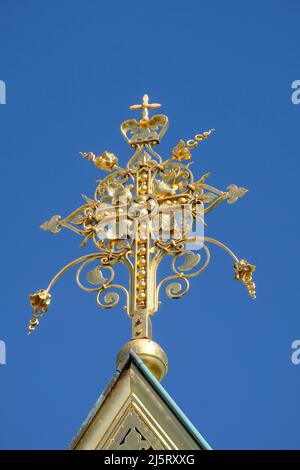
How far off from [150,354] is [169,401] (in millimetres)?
763

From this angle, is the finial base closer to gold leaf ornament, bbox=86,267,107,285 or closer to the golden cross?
gold leaf ornament, bbox=86,267,107,285

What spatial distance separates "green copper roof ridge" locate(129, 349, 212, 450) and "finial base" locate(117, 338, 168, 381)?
0.27m

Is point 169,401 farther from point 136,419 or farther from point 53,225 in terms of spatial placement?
point 53,225

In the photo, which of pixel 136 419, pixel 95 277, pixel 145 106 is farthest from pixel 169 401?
pixel 145 106

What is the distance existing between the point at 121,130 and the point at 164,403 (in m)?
2.97

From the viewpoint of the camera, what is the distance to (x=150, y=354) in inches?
546

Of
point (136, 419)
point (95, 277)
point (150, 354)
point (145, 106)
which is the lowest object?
point (136, 419)

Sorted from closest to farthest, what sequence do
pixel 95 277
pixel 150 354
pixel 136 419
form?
pixel 136 419
pixel 150 354
pixel 95 277

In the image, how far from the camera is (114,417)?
13219 mm

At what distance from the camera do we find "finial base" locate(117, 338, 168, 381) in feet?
45.4

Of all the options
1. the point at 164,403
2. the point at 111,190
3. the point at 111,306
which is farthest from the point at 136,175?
the point at 164,403

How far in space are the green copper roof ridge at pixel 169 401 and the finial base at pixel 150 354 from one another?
0.90 feet

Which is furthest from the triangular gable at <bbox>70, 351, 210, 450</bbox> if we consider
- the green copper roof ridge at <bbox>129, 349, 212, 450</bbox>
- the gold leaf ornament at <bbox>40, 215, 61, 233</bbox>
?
the gold leaf ornament at <bbox>40, 215, 61, 233</bbox>
